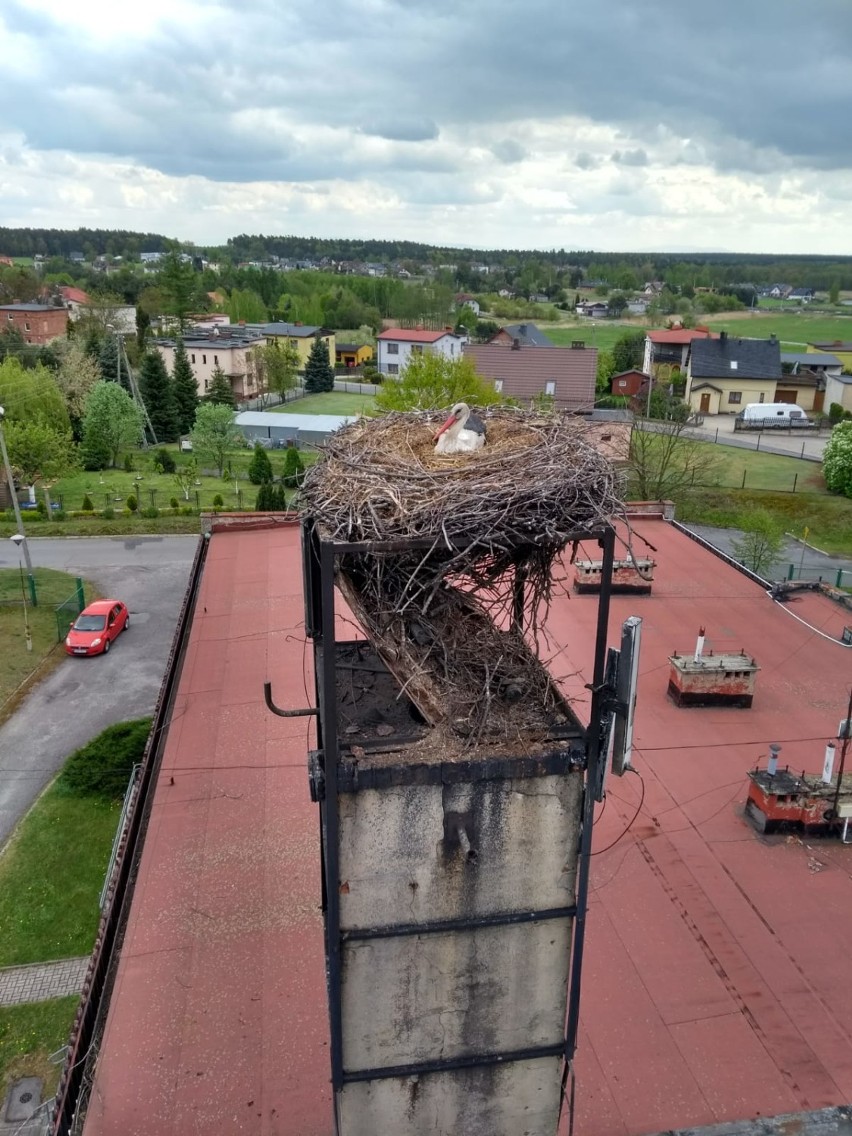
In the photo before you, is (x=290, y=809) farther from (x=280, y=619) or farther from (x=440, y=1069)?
(x=280, y=619)

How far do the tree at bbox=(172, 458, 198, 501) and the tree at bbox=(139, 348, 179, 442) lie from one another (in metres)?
8.44

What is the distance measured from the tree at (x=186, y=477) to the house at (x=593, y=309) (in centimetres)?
8903

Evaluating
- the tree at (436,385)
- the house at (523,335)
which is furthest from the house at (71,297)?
the tree at (436,385)

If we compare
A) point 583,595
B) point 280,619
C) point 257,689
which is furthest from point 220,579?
point 583,595

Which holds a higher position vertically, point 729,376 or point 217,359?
point 217,359

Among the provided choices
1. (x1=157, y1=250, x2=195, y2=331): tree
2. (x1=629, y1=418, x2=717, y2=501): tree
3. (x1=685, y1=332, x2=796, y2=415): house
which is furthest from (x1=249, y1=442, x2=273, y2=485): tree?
(x1=157, y1=250, x2=195, y2=331): tree

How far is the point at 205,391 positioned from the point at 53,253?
14384 cm

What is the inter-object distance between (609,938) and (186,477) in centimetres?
3075

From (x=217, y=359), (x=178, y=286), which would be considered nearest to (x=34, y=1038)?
(x=217, y=359)

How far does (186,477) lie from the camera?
3525 centimetres

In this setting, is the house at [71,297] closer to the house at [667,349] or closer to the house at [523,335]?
the house at [523,335]

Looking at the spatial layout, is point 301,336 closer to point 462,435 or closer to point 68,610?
point 68,610

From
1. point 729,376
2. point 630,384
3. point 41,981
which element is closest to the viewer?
point 41,981

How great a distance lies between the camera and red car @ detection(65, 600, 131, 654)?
767 inches
